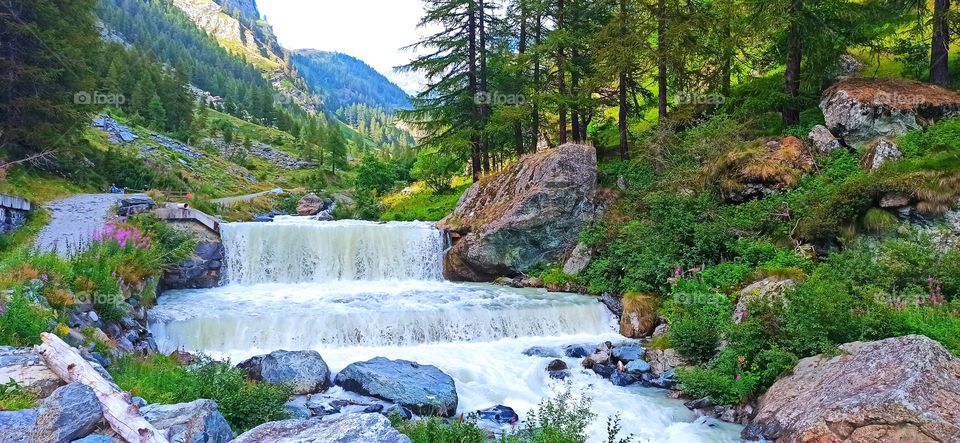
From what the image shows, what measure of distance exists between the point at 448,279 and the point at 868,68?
715 inches

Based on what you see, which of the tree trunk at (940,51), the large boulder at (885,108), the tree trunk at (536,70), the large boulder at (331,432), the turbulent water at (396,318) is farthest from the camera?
the tree trunk at (536,70)

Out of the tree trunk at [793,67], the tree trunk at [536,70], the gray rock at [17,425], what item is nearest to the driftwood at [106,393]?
the gray rock at [17,425]

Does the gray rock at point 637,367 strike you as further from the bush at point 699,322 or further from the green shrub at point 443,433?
the green shrub at point 443,433

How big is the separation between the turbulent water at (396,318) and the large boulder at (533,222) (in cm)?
109

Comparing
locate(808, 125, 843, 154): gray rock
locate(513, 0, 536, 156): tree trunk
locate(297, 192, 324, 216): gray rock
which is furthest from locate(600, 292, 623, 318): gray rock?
locate(297, 192, 324, 216): gray rock

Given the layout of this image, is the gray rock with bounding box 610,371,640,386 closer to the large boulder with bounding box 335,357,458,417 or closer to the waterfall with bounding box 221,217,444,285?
the large boulder with bounding box 335,357,458,417

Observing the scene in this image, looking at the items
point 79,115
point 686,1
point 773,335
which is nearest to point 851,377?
point 773,335

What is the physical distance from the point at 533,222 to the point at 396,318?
7.40 metres

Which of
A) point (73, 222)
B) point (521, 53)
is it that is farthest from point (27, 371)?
point (521, 53)

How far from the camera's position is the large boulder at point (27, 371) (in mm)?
5824

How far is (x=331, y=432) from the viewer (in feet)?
14.9

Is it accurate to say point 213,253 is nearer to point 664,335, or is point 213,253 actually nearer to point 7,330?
point 7,330

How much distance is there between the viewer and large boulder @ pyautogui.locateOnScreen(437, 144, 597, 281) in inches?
716

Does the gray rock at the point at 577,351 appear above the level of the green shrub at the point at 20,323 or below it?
below
